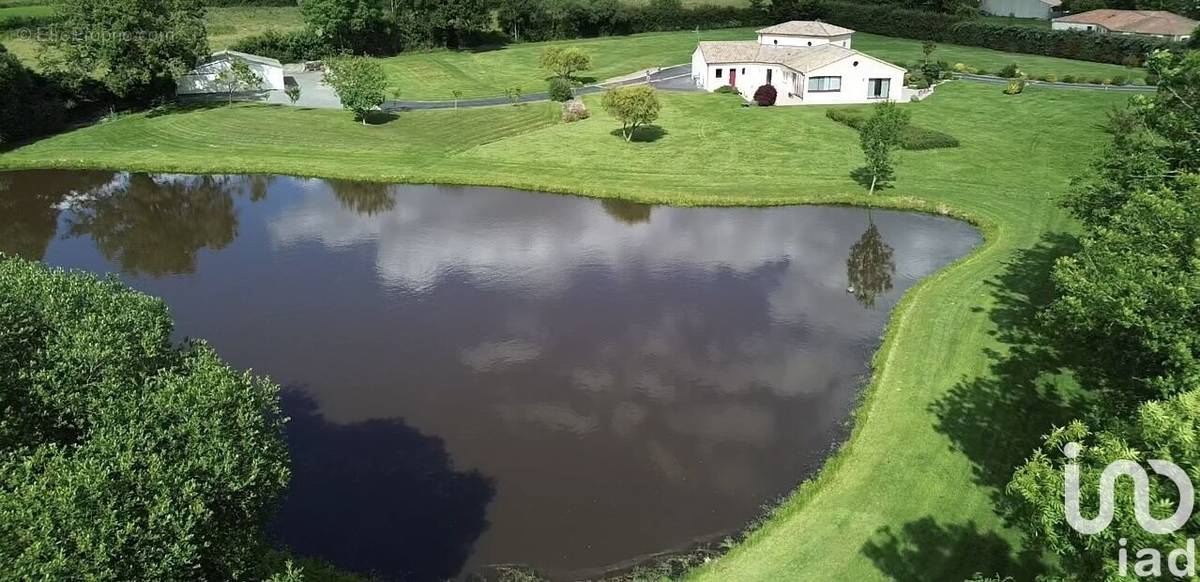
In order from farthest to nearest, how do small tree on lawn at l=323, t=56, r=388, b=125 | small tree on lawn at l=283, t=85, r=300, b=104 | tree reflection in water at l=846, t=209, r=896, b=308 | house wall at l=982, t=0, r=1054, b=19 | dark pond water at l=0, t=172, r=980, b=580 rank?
house wall at l=982, t=0, r=1054, b=19 < small tree on lawn at l=283, t=85, r=300, b=104 < small tree on lawn at l=323, t=56, r=388, b=125 < tree reflection in water at l=846, t=209, r=896, b=308 < dark pond water at l=0, t=172, r=980, b=580

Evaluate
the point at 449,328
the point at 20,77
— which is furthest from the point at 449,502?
the point at 20,77

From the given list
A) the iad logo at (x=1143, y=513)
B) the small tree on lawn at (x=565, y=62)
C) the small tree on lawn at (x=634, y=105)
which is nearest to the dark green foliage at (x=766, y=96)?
the small tree on lawn at (x=634, y=105)

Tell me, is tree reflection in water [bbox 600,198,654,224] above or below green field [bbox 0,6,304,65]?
below

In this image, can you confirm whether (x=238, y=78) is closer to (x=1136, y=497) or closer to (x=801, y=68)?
(x=801, y=68)

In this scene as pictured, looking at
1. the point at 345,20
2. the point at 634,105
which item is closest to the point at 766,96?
the point at 634,105

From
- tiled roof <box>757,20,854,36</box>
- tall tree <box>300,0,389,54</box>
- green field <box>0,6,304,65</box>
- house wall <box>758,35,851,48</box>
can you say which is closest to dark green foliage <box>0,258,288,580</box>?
house wall <box>758,35,851,48</box>

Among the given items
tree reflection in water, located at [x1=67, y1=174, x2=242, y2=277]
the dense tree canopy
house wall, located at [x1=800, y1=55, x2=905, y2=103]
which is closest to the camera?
the dense tree canopy

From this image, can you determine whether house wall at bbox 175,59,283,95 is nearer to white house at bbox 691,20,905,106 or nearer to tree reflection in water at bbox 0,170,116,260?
tree reflection in water at bbox 0,170,116,260
